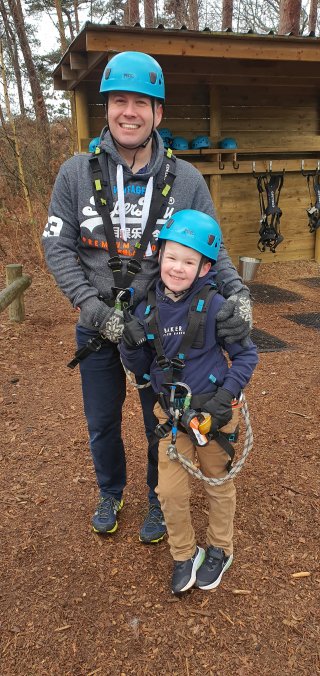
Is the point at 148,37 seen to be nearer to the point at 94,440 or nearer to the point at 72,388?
the point at 72,388

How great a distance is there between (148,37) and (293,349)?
3.95 metres

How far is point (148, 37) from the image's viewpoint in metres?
6.05

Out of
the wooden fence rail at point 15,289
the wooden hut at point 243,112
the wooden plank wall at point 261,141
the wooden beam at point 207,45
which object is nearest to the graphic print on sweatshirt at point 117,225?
the wooden fence rail at point 15,289

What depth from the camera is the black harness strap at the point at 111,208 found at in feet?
7.21

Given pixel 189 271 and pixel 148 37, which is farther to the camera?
pixel 148 37

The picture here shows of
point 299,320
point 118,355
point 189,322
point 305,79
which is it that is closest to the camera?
point 189,322

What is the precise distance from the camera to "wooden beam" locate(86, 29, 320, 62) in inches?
231

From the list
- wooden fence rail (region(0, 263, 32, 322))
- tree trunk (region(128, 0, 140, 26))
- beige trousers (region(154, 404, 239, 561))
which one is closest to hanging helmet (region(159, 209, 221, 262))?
beige trousers (region(154, 404, 239, 561))

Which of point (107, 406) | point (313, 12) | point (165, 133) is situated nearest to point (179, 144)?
point (165, 133)

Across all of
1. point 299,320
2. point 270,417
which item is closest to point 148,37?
point 299,320

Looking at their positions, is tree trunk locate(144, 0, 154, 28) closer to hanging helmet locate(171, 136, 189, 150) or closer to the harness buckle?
hanging helmet locate(171, 136, 189, 150)

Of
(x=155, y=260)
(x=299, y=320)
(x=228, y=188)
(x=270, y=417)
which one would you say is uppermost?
(x=155, y=260)

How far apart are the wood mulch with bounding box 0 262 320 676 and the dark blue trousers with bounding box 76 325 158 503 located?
40 centimetres

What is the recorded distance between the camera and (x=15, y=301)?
21.2 feet
